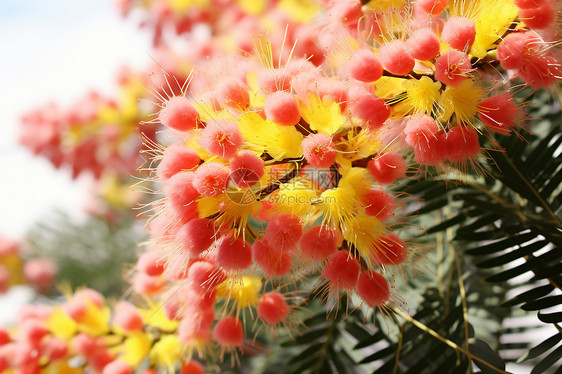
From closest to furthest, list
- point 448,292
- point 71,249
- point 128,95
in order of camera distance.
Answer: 1. point 448,292
2. point 128,95
3. point 71,249

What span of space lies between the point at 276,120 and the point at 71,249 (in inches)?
55.3

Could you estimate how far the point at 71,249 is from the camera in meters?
1.69

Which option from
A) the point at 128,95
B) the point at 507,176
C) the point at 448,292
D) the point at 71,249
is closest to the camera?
the point at 507,176

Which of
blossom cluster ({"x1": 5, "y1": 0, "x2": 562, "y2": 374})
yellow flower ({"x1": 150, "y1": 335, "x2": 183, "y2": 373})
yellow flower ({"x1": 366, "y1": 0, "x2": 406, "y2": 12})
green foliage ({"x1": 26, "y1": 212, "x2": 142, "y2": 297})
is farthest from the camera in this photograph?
green foliage ({"x1": 26, "y1": 212, "x2": 142, "y2": 297})

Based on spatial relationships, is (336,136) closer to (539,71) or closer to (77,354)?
(539,71)

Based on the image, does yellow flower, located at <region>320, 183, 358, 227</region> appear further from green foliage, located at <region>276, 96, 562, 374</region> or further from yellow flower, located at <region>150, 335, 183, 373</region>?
yellow flower, located at <region>150, 335, 183, 373</region>

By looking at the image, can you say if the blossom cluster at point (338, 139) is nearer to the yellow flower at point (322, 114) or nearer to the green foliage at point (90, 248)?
the yellow flower at point (322, 114)

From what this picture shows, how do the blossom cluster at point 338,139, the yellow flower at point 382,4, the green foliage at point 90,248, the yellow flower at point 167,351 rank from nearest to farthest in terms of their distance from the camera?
the blossom cluster at point 338,139
the yellow flower at point 382,4
the yellow flower at point 167,351
the green foliage at point 90,248

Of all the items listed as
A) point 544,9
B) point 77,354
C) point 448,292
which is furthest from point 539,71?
point 77,354

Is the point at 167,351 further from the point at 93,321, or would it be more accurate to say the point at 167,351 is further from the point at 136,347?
the point at 93,321

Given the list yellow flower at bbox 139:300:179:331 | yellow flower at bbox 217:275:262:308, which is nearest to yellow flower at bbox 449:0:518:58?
yellow flower at bbox 217:275:262:308

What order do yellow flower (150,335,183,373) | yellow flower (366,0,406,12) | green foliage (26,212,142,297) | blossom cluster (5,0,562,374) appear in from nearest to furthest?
blossom cluster (5,0,562,374)
yellow flower (366,0,406,12)
yellow flower (150,335,183,373)
green foliage (26,212,142,297)

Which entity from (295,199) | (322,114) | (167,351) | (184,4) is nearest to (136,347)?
(167,351)

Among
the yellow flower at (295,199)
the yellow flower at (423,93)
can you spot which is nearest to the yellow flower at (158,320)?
the yellow flower at (295,199)
